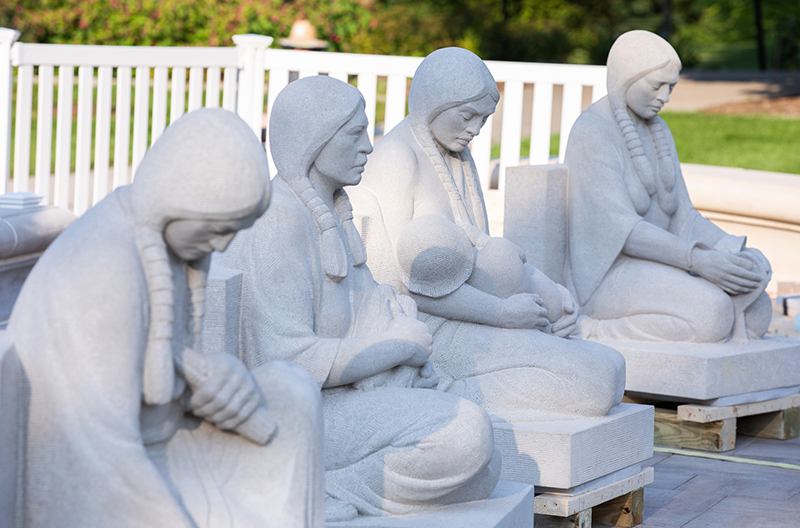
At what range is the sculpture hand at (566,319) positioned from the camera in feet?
12.9

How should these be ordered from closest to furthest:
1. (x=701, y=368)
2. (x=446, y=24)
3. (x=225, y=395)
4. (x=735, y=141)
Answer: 1. (x=225, y=395)
2. (x=701, y=368)
3. (x=735, y=141)
4. (x=446, y=24)

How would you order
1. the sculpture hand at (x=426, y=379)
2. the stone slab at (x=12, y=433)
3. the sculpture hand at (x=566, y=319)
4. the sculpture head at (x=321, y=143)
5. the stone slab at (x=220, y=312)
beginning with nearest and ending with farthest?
the stone slab at (x=12, y=433)
the stone slab at (x=220, y=312)
the sculpture head at (x=321, y=143)
the sculpture hand at (x=426, y=379)
the sculpture hand at (x=566, y=319)

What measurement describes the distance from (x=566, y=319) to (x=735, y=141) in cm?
1143

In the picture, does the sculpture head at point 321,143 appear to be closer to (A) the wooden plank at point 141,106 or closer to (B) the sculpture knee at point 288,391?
(B) the sculpture knee at point 288,391

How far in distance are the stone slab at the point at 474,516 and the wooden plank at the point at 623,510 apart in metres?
1.01

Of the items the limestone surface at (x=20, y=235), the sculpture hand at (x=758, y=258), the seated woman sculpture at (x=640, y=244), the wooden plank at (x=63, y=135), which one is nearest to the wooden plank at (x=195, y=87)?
the wooden plank at (x=63, y=135)

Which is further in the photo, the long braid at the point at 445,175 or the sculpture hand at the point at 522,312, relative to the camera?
the long braid at the point at 445,175

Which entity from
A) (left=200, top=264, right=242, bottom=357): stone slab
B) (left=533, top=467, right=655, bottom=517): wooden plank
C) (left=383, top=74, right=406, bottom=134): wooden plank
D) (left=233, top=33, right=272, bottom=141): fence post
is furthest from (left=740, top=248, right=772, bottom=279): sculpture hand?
(left=233, top=33, right=272, bottom=141): fence post

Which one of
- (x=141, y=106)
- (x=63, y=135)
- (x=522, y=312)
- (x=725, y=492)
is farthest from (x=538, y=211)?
(x=63, y=135)

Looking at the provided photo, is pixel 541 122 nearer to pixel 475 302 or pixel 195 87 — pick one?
pixel 195 87

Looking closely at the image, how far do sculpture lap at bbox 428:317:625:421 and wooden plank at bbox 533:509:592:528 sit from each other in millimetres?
325

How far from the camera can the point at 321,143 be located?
2.82m

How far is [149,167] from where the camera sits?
1964 mm

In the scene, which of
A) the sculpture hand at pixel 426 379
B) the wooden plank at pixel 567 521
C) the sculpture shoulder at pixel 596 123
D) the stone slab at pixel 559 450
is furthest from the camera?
the sculpture shoulder at pixel 596 123
